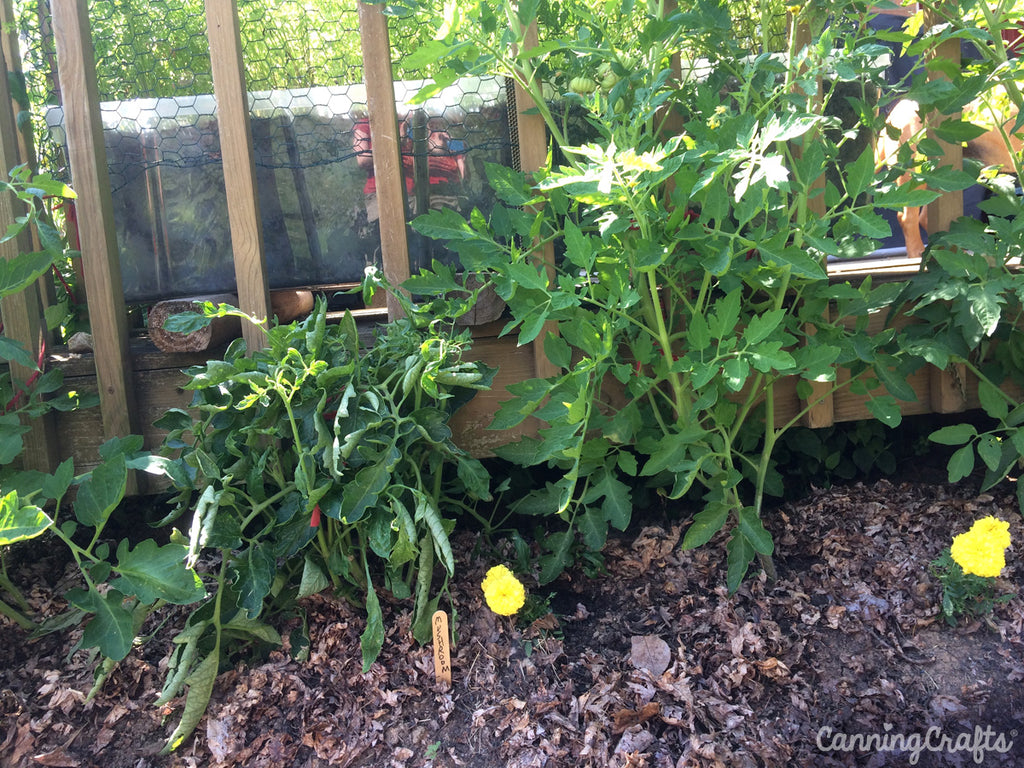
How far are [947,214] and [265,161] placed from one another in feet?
7.12

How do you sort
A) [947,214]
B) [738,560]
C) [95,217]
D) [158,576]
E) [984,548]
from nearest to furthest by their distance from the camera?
[158,576], [984,548], [738,560], [95,217], [947,214]

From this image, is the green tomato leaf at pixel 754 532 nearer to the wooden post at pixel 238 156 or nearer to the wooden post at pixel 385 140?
the wooden post at pixel 385 140

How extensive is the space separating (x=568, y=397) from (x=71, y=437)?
4.90 ft

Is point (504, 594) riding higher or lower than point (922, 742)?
higher

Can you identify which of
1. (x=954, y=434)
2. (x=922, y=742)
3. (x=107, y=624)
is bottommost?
(x=922, y=742)

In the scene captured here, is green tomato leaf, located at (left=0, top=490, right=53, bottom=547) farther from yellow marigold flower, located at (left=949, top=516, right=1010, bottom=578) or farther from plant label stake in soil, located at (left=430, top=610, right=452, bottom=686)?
yellow marigold flower, located at (left=949, top=516, right=1010, bottom=578)

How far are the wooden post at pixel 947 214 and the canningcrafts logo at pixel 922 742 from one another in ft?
3.36

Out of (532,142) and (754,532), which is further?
(532,142)

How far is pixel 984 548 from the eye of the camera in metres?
1.93

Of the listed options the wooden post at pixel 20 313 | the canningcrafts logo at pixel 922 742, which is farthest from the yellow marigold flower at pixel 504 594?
the wooden post at pixel 20 313

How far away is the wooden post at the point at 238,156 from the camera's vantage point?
2.13m

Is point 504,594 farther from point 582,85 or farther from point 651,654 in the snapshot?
point 582,85

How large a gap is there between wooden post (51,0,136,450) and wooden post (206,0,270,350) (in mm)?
338

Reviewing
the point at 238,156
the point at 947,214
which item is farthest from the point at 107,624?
the point at 947,214
